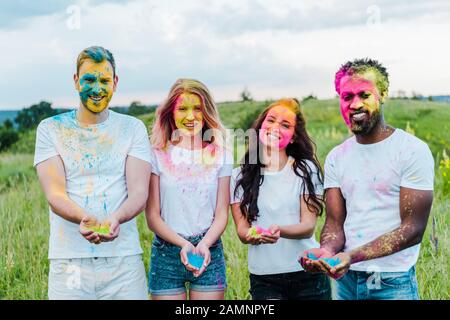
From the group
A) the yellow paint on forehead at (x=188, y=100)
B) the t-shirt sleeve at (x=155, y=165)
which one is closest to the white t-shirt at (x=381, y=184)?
the yellow paint on forehead at (x=188, y=100)

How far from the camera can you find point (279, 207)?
3.11 metres

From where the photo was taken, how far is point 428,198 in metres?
2.92

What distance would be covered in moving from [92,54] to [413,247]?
1603mm

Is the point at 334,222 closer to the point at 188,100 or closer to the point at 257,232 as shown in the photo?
the point at 257,232

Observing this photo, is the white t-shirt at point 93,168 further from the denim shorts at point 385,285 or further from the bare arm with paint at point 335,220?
the denim shorts at point 385,285

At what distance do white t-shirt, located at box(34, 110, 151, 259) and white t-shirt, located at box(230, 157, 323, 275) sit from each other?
526mm

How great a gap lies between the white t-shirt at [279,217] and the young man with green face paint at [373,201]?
139 millimetres

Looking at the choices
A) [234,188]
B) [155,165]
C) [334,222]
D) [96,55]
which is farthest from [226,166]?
[96,55]

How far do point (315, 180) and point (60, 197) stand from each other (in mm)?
1117

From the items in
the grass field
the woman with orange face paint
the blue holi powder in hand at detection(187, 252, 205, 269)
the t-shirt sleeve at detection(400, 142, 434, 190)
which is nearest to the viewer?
the t-shirt sleeve at detection(400, 142, 434, 190)

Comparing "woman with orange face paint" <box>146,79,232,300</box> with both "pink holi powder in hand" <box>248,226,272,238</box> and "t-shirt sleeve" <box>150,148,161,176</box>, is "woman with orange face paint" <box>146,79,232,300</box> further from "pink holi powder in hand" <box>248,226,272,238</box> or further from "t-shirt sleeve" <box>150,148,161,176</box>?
"pink holi powder in hand" <box>248,226,272,238</box>

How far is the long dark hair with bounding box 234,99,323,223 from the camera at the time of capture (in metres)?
3.12

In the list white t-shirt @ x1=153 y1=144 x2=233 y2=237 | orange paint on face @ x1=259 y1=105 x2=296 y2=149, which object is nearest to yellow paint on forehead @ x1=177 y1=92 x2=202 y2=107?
white t-shirt @ x1=153 y1=144 x2=233 y2=237
